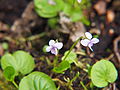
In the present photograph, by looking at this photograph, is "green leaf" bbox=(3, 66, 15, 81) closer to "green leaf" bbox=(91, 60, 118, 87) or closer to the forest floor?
the forest floor

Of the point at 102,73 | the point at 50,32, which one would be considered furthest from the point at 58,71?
the point at 50,32

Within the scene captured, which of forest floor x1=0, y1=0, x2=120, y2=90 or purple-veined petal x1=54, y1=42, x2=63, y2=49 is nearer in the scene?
purple-veined petal x1=54, y1=42, x2=63, y2=49

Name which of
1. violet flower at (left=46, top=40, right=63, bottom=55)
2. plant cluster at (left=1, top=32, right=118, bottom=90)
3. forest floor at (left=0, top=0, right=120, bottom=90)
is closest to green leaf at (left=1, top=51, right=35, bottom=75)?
plant cluster at (left=1, top=32, right=118, bottom=90)

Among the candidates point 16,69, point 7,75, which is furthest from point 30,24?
point 7,75

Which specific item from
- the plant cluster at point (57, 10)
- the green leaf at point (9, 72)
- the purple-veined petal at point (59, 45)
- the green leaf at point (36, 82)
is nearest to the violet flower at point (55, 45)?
the purple-veined petal at point (59, 45)

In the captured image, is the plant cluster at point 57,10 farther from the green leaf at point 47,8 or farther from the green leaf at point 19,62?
the green leaf at point 19,62

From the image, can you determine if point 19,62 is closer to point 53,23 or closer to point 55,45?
point 55,45
